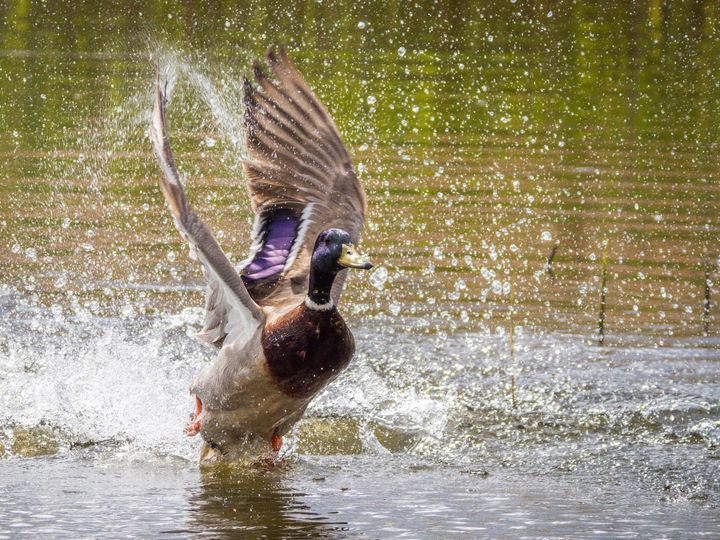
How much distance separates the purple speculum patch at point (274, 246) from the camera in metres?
7.84

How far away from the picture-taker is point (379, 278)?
35.4ft

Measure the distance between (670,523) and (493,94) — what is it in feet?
43.2

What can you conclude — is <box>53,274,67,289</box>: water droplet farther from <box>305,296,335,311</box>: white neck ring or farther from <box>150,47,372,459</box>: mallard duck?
<box>305,296,335,311</box>: white neck ring

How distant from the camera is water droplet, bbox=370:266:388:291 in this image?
1072 cm

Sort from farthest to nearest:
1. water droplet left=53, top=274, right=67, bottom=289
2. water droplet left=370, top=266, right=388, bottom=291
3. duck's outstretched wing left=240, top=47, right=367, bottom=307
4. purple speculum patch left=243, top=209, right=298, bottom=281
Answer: water droplet left=370, top=266, right=388, bottom=291
water droplet left=53, top=274, right=67, bottom=289
duck's outstretched wing left=240, top=47, right=367, bottom=307
purple speculum patch left=243, top=209, right=298, bottom=281

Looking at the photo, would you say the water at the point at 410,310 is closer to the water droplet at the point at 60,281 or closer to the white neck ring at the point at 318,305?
the water droplet at the point at 60,281

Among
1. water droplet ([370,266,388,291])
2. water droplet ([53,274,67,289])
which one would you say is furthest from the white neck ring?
water droplet ([53,274,67,289])

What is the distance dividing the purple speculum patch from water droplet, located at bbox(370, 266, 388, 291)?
264 centimetres

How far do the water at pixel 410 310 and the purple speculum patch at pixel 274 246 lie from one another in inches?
37.4

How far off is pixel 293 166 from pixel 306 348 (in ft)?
6.06

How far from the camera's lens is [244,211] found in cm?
1250

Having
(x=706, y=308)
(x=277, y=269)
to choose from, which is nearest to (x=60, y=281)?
(x=277, y=269)

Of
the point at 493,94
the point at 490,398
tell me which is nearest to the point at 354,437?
the point at 490,398

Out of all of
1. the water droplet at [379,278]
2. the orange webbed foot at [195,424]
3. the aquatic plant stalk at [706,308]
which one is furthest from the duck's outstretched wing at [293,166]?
the aquatic plant stalk at [706,308]
